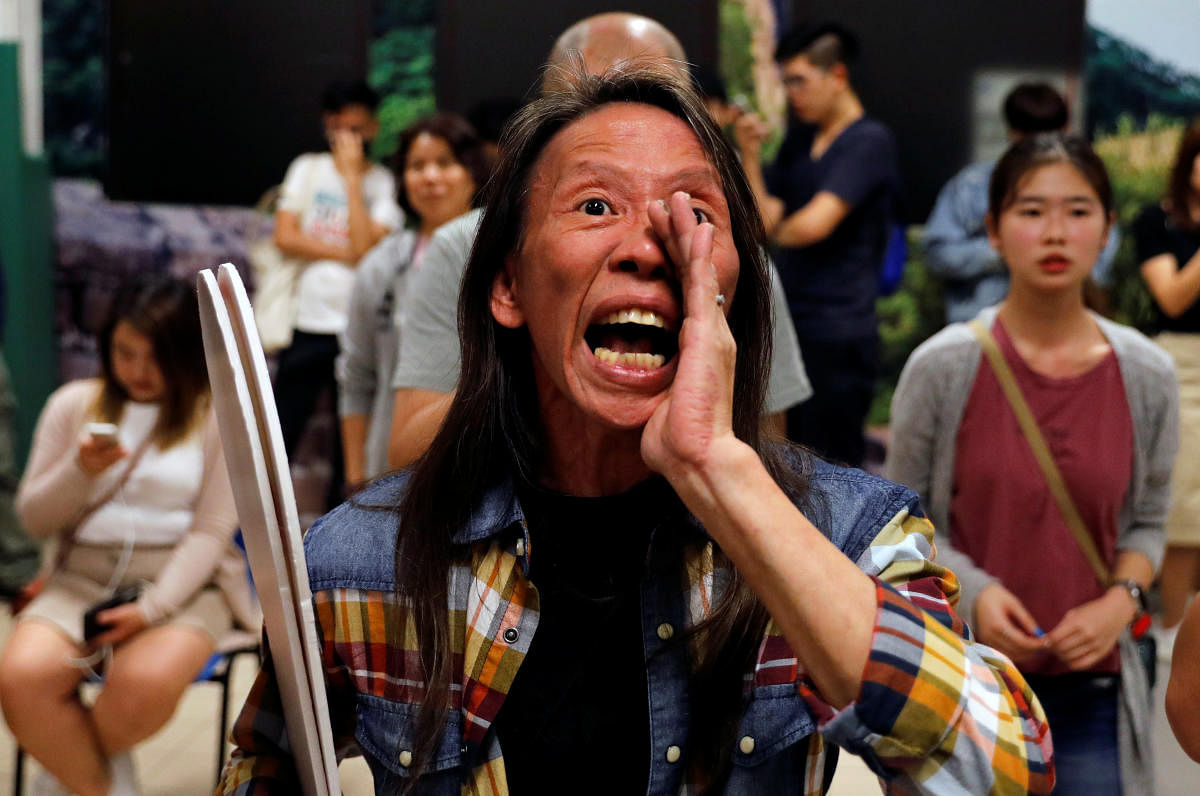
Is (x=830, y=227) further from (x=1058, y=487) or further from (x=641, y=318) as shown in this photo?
(x=641, y=318)

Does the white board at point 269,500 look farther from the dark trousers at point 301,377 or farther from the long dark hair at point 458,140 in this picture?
the dark trousers at point 301,377

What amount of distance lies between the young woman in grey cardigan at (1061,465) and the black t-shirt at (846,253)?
162 centimetres

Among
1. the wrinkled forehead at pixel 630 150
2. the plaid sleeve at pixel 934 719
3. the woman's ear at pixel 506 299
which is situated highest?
the wrinkled forehead at pixel 630 150

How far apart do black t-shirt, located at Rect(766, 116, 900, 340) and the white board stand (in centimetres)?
316

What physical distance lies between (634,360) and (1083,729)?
148 centimetres

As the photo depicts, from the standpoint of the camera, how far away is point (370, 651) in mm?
1499

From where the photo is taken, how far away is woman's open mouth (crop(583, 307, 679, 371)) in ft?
4.62

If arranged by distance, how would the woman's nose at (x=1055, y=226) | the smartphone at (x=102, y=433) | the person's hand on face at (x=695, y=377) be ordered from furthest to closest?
1. the smartphone at (x=102, y=433)
2. the woman's nose at (x=1055, y=226)
3. the person's hand on face at (x=695, y=377)

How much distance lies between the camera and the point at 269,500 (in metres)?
1.13

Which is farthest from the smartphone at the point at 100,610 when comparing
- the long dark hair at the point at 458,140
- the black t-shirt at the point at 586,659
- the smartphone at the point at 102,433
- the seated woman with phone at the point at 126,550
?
the black t-shirt at the point at 586,659

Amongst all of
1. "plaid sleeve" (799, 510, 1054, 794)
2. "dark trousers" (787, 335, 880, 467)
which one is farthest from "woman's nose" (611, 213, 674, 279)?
"dark trousers" (787, 335, 880, 467)

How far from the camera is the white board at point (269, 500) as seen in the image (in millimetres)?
1118

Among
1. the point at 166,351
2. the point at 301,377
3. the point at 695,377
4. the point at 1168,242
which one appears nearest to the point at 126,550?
the point at 166,351

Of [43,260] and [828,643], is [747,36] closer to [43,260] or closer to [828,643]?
[43,260]
